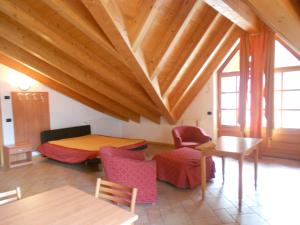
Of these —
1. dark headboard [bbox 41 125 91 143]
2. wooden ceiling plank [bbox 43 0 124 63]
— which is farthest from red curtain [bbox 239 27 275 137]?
dark headboard [bbox 41 125 91 143]

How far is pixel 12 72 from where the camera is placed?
17.5 ft

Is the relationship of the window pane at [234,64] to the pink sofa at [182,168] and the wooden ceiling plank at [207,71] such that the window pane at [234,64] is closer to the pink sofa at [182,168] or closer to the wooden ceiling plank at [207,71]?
the wooden ceiling plank at [207,71]

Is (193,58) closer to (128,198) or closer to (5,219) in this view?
(128,198)

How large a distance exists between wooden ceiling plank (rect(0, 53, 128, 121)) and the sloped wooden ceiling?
2cm

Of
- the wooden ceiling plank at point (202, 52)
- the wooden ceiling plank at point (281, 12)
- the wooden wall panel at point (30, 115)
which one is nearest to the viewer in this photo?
the wooden ceiling plank at point (281, 12)

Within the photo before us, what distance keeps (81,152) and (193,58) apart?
3.03 meters

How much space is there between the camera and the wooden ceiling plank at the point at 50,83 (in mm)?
5230

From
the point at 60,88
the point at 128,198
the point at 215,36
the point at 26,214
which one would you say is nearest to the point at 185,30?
the point at 215,36

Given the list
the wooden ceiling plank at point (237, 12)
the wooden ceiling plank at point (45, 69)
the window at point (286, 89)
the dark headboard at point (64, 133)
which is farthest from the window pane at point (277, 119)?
the dark headboard at point (64, 133)

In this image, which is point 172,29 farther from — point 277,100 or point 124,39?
point 277,100

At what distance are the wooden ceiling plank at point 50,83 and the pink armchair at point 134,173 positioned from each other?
11.7 feet

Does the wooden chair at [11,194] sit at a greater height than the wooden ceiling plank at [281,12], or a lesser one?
lesser

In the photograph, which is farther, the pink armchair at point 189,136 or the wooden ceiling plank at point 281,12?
the pink armchair at point 189,136

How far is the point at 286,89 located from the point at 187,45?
2691mm
